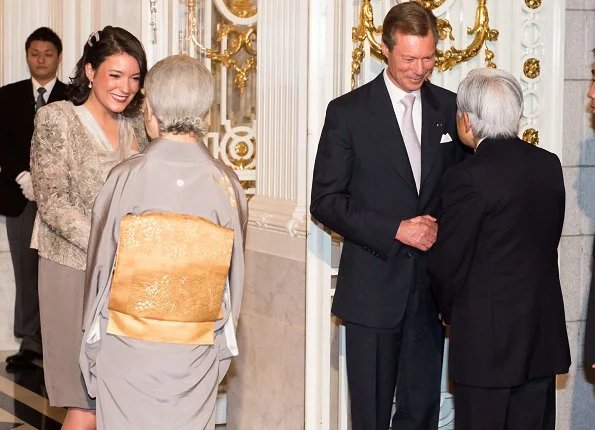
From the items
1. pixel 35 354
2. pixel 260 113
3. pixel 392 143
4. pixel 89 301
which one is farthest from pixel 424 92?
pixel 35 354

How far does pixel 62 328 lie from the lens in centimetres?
442

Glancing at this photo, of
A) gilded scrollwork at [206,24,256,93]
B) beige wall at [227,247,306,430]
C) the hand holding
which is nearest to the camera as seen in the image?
the hand holding

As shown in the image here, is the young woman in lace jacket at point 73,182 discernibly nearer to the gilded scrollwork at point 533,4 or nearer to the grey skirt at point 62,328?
the grey skirt at point 62,328

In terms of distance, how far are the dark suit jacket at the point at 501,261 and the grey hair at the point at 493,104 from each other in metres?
0.05

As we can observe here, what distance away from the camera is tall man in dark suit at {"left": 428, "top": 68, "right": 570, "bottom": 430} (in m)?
4.03

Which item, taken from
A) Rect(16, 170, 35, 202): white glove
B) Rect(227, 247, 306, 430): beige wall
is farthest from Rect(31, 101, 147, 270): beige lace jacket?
Rect(16, 170, 35, 202): white glove

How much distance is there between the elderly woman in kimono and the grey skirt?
637 mm

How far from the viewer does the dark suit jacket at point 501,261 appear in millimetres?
4016

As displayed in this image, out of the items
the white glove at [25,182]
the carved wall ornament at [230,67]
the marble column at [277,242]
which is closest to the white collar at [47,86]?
the white glove at [25,182]

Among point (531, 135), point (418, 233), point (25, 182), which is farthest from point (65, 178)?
point (25, 182)

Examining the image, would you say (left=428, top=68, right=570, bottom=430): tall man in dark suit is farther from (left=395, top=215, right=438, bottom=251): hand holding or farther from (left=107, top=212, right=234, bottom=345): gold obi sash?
(left=107, top=212, right=234, bottom=345): gold obi sash

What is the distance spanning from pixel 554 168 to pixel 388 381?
41.3 inches

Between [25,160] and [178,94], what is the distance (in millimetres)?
4562

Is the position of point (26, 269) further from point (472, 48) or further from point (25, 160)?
point (472, 48)
